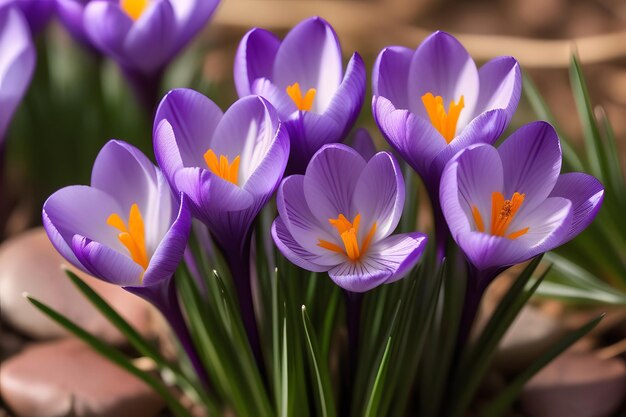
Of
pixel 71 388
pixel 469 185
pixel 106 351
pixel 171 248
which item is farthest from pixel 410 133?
pixel 71 388

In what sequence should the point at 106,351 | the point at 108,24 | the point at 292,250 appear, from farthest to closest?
the point at 108,24
the point at 106,351
the point at 292,250

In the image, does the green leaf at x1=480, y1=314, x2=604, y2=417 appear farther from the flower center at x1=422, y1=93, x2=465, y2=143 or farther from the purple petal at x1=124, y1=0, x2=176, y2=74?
the purple petal at x1=124, y1=0, x2=176, y2=74

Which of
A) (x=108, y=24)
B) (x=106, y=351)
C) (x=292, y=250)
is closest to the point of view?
(x=292, y=250)

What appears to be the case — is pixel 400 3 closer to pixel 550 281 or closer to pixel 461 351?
pixel 550 281

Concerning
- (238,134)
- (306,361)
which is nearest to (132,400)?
(306,361)

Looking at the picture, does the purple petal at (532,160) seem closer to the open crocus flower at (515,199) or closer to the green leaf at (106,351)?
the open crocus flower at (515,199)

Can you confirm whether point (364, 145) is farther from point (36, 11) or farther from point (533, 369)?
point (36, 11)

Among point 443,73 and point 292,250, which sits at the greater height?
point 443,73
